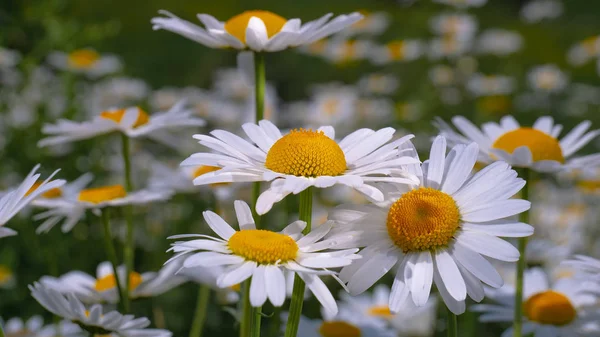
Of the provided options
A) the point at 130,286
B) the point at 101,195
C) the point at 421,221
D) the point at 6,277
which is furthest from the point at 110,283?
the point at 6,277

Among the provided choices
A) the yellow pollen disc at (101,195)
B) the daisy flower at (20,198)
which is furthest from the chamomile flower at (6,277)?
the daisy flower at (20,198)

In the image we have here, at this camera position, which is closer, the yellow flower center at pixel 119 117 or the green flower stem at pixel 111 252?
the green flower stem at pixel 111 252

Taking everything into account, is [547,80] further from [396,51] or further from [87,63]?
[87,63]

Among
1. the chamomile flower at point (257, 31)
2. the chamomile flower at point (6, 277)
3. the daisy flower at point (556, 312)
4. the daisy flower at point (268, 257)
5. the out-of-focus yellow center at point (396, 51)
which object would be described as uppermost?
the out-of-focus yellow center at point (396, 51)

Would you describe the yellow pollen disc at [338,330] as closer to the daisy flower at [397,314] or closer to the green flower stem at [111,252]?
the daisy flower at [397,314]

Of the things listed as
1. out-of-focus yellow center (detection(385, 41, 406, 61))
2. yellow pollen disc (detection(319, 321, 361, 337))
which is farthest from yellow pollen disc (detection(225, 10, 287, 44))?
out-of-focus yellow center (detection(385, 41, 406, 61))

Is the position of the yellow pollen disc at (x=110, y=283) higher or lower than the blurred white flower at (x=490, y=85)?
lower
